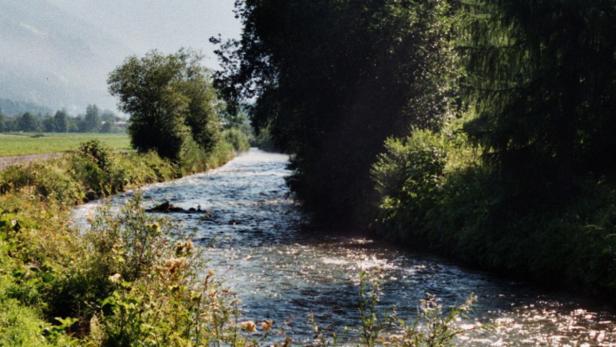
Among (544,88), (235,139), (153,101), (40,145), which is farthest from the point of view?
(235,139)

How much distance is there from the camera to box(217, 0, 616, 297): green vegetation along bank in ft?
50.3

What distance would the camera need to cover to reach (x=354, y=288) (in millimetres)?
13703

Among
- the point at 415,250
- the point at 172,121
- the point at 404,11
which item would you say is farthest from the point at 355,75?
the point at 172,121

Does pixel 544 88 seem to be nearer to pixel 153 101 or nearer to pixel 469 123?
pixel 469 123

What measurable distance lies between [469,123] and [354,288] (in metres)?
6.18

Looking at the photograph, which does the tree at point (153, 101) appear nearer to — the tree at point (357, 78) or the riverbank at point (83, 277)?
the tree at point (357, 78)

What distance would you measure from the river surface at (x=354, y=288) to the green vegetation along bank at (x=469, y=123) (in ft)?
4.39

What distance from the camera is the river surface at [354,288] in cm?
1056

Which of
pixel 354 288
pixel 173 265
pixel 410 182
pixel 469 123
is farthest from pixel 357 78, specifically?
pixel 173 265

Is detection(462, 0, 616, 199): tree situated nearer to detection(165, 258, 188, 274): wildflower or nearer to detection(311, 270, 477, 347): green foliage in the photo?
detection(311, 270, 477, 347): green foliage

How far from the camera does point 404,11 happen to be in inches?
1044

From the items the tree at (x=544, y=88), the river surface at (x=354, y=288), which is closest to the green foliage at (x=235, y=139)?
the river surface at (x=354, y=288)

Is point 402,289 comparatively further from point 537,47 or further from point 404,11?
point 404,11

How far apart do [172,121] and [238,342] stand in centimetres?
5257
